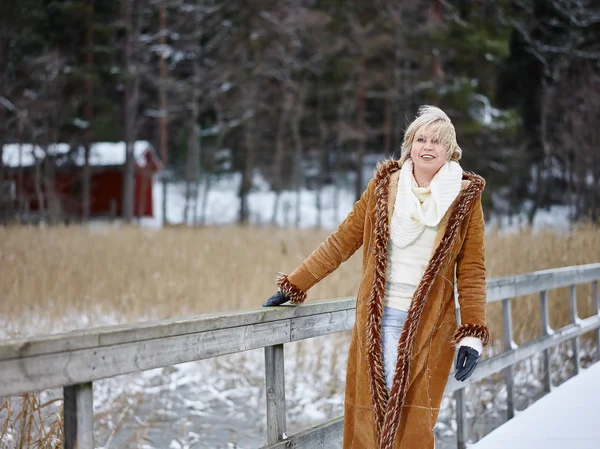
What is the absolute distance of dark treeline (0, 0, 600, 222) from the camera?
22.1 meters

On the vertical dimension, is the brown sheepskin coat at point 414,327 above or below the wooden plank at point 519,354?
above

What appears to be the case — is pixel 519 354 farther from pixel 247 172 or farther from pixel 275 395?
pixel 247 172

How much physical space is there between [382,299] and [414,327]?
0.15m

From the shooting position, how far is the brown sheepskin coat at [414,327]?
230cm

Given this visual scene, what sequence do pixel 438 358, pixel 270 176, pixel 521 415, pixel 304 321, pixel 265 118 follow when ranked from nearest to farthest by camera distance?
pixel 438 358 < pixel 304 321 < pixel 521 415 < pixel 265 118 < pixel 270 176

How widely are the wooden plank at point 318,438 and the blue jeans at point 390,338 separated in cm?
44

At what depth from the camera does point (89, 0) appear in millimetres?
24344

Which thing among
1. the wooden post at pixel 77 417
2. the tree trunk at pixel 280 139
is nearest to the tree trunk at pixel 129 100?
the tree trunk at pixel 280 139

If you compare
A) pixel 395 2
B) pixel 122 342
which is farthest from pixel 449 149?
pixel 395 2

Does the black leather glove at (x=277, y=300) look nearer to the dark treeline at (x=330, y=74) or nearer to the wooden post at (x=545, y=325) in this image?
the wooden post at (x=545, y=325)

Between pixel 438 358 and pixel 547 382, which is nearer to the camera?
pixel 438 358

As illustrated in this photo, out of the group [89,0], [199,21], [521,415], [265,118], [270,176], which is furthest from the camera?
[270,176]

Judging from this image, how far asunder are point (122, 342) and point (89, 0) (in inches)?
982

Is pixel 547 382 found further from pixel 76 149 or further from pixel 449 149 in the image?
pixel 76 149
